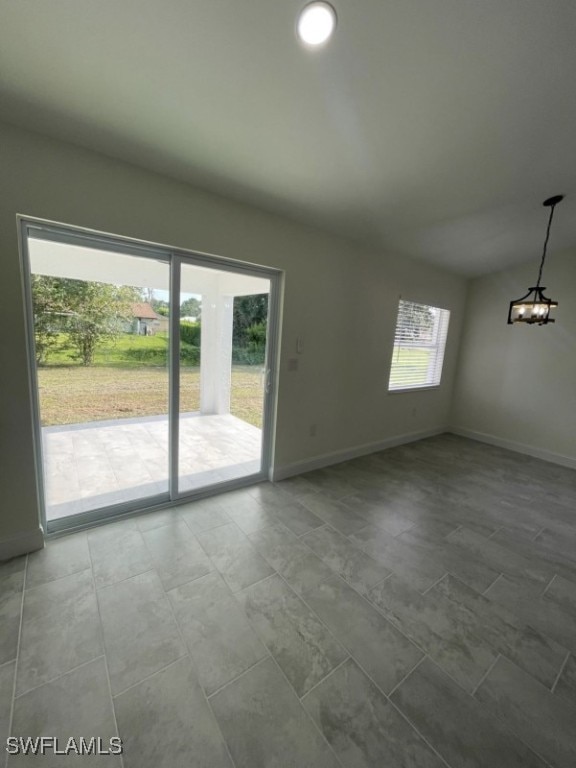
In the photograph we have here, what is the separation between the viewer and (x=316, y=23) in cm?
124

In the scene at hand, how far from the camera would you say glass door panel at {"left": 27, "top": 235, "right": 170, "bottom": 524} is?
2062mm

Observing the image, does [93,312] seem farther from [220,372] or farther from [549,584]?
[549,584]

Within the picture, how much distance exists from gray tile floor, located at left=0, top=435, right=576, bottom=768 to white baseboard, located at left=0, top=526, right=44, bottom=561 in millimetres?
68

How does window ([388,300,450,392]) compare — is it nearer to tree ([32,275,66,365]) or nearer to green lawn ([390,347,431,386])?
green lawn ([390,347,431,386])

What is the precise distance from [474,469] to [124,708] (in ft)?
13.0

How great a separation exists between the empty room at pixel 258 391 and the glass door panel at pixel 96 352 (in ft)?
0.07

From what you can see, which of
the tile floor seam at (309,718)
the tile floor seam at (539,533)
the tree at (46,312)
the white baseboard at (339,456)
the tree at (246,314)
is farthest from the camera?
the white baseboard at (339,456)

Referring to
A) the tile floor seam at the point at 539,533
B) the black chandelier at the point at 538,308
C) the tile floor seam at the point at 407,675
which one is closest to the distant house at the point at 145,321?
the tile floor seam at the point at 407,675

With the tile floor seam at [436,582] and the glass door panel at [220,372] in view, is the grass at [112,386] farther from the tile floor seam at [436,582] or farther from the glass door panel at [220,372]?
the tile floor seam at [436,582]

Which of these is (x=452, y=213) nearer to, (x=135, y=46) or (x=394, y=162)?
(x=394, y=162)

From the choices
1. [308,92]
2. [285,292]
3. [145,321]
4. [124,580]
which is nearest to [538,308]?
[285,292]

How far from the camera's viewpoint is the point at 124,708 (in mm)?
1217

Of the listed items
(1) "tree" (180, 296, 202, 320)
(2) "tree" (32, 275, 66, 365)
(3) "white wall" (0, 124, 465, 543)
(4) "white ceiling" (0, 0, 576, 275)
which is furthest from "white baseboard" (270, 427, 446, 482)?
(4) "white ceiling" (0, 0, 576, 275)

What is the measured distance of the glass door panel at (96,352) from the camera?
206 cm
